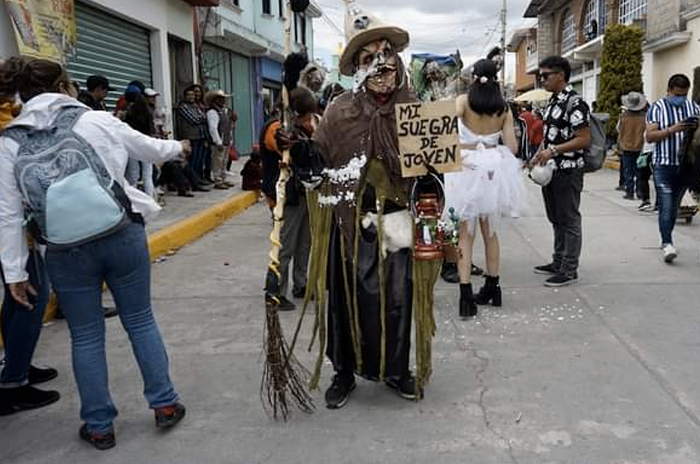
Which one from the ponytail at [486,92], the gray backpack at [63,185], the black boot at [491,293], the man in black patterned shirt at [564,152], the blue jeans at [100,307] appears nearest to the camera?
the gray backpack at [63,185]

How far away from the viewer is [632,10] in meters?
23.1

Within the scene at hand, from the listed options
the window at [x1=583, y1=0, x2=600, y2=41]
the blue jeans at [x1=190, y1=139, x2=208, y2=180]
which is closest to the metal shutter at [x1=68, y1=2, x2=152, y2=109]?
the blue jeans at [x1=190, y1=139, x2=208, y2=180]

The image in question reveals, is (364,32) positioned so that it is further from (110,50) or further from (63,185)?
(110,50)

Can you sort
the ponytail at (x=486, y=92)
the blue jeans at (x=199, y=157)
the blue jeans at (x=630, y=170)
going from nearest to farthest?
the ponytail at (x=486, y=92)
the blue jeans at (x=630, y=170)
the blue jeans at (x=199, y=157)

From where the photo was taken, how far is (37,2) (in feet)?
26.1

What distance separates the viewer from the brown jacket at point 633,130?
1074cm

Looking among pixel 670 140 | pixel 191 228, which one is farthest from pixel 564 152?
pixel 191 228

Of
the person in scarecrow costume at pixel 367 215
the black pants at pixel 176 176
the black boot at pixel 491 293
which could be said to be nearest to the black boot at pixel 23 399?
the person in scarecrow costume at pixel 367 215

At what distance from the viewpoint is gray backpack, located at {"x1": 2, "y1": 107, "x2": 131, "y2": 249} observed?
2828 mm

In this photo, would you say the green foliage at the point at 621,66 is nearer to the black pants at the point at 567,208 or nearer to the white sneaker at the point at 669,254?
the white sneaker at the point at 669,254

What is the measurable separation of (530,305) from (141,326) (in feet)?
10.2

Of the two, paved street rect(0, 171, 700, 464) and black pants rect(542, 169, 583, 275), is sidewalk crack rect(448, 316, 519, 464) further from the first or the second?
black pants rect(542, 169, 583, 275)

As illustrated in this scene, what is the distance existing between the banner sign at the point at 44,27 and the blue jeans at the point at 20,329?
5033mm

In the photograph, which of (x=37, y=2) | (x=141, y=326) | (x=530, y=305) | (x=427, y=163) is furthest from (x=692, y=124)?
(x=37, y=2)
